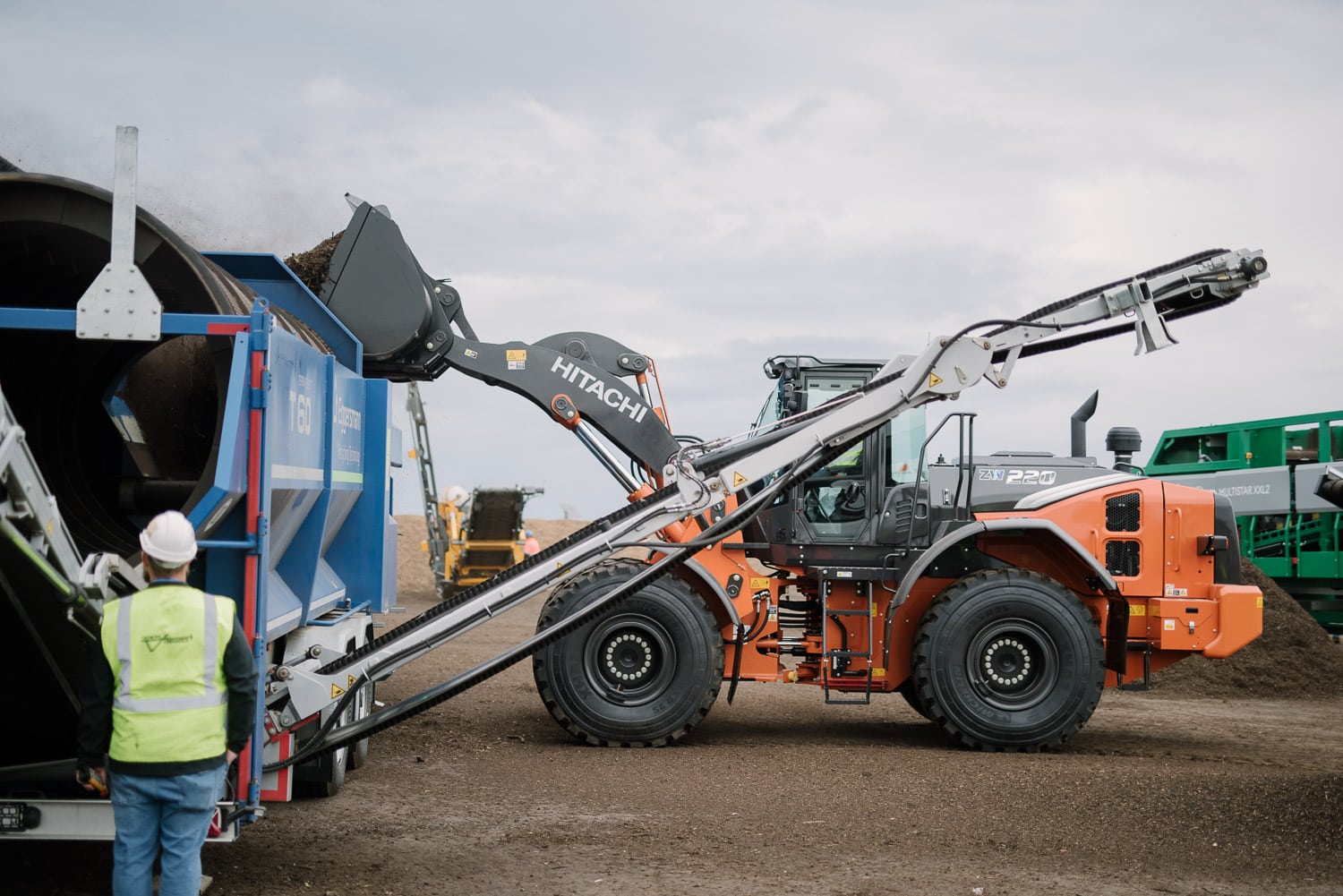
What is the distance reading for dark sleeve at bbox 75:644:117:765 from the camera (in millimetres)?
4336

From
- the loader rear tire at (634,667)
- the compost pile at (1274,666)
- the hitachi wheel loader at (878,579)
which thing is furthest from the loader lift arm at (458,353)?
the compost pile at (1274,666)

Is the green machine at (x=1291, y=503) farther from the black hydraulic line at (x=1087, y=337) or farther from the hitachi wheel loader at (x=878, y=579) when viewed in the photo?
the black hydraulic line at (x=1087, y=337)

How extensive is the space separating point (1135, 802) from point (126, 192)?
21.1 ft

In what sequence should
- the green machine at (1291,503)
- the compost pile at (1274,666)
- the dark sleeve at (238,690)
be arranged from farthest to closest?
the green machine at (1291,503) → the compost pile at (1274,666) → the dark sleeve at (238,690)

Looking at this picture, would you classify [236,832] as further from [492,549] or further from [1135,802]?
[492,549]

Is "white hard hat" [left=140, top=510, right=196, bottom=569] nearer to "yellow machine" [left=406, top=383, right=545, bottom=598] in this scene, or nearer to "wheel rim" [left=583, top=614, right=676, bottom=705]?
"wheel rim" [left=583, top=614, right=676, bottom=705]

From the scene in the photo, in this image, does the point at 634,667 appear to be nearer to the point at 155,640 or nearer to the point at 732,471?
the point at 732,471

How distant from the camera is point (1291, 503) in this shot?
16.6 meters

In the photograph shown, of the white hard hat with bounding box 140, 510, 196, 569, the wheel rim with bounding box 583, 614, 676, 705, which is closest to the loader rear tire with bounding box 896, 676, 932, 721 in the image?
the wheel rim with bounding box 583, 614, 676, 705

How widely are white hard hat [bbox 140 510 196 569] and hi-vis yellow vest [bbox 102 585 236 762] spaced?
100 millimetres

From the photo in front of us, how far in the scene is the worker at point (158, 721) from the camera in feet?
14.1

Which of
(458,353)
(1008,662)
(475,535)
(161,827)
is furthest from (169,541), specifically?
(475,535)

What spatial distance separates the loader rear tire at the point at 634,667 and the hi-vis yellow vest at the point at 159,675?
4856mm

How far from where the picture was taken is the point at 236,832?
16.7 ft
